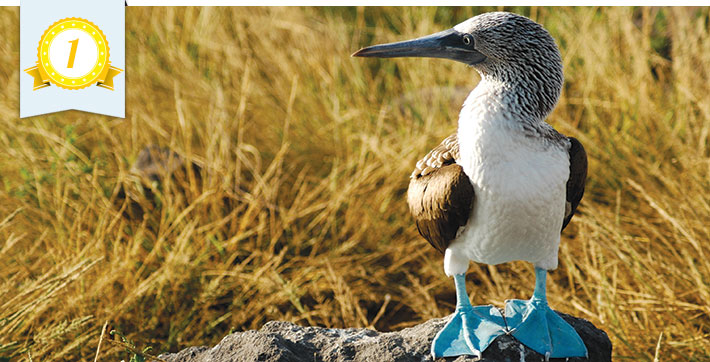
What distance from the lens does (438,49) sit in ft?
7.09

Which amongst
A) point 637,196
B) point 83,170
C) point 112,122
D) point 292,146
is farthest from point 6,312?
point 637,196

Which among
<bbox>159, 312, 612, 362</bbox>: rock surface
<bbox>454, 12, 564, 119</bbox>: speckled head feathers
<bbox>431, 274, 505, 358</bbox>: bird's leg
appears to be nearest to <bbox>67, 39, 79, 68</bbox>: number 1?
<bbox>159, 312, 612, 362</bbox>: rock surface

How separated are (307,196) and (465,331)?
169 centimetres

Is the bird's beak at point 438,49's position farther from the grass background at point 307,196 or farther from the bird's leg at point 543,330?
the grass background at point 307,196

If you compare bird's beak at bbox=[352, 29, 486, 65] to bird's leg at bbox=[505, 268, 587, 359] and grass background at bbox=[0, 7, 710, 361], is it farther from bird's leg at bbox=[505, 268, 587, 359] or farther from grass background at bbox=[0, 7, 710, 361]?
grass background at bbox=[0, 7, 710, 361]

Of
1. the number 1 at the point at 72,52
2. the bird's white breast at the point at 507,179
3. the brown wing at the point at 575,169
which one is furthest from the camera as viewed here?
the number 1 at the point at 72,52

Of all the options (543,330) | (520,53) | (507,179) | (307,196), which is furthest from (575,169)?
(307,196)

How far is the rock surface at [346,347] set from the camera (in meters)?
2.22

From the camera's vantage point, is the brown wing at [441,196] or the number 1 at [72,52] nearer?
the brown wing at [441,196]

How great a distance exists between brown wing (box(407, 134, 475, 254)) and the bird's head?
0.89 feet

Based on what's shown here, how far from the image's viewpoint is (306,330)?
2.40 m

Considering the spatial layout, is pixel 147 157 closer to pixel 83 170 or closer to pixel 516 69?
pixel 83 170

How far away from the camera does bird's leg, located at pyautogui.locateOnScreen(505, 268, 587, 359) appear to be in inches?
89.0

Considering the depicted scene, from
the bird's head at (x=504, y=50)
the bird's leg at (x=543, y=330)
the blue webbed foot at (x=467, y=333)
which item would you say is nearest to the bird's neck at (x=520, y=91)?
the bird's head at (x=504, y=50)
